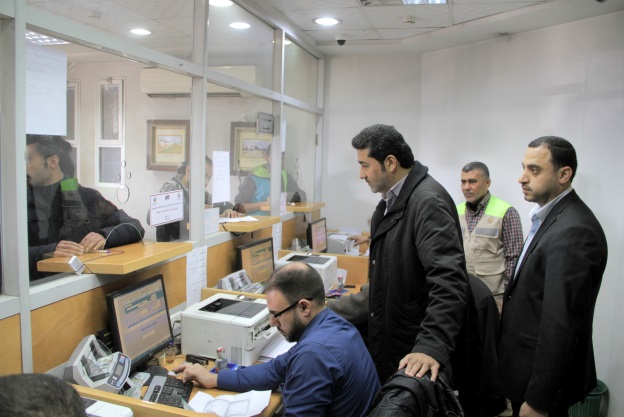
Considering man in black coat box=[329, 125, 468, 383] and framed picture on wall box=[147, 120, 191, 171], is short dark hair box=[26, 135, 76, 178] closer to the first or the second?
framed picture on wall box=[147, 120, 191, 171]

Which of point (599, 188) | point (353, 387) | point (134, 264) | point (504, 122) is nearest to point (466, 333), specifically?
point (353, 387)

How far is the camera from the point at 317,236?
3.95 meters

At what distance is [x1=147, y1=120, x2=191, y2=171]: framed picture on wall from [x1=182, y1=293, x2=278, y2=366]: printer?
845 millimetres

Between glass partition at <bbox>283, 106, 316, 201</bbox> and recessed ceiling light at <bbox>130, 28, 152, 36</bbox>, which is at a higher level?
recessed ceiling light at <bbox>130, 28, 152, 36</bbox>

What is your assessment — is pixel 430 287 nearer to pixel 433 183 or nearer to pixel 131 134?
pixel 433 183

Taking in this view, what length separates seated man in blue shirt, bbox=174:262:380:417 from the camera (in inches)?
54.9

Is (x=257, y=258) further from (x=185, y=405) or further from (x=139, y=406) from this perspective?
(x=139, y=406)

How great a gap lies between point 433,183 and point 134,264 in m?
1.21

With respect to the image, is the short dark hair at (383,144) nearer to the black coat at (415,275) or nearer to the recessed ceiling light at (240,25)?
the black coat at (415,275)

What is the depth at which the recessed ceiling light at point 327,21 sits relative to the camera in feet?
11.4

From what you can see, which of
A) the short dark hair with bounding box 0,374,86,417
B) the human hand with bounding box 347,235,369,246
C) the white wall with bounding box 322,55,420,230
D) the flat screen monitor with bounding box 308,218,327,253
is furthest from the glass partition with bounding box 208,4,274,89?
the short dark hair with bounding box 0,374,86,417

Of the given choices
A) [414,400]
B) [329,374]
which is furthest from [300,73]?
[414,400]

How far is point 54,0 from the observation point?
5.44 feet

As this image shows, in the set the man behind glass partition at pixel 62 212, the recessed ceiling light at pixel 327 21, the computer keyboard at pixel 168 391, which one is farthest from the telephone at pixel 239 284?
the recessed ceiling light at pixel 327 21
